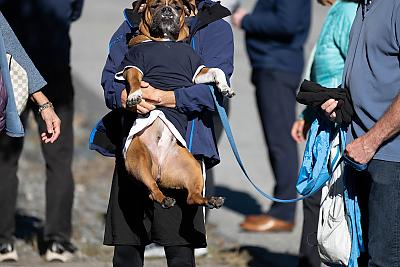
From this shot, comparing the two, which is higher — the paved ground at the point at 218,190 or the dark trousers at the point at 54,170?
the dark trousers at the point at 54,170

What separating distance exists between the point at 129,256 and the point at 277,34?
3181mm

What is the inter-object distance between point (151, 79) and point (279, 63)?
3.15 metres

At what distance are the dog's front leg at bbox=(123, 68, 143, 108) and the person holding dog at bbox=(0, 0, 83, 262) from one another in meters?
2.14

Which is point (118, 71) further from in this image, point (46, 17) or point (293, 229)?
point (293, 229)

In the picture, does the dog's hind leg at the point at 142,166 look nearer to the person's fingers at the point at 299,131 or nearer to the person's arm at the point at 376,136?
the person's arm at the point at 376,136

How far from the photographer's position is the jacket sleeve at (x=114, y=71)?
512 cm

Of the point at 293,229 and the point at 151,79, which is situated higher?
the point at 151,79

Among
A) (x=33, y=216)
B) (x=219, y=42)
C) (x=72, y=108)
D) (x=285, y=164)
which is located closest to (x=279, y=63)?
(x=285, y=164)

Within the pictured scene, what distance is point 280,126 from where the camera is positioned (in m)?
8.24

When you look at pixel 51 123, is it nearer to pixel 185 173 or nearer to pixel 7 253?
pixel 185 173

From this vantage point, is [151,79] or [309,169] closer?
[151,79]

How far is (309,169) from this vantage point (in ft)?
18.1

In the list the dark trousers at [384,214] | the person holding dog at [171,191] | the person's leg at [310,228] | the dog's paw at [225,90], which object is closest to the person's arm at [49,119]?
the person holding dog at [171,191]

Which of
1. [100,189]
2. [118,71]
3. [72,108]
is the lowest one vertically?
[100,189]
